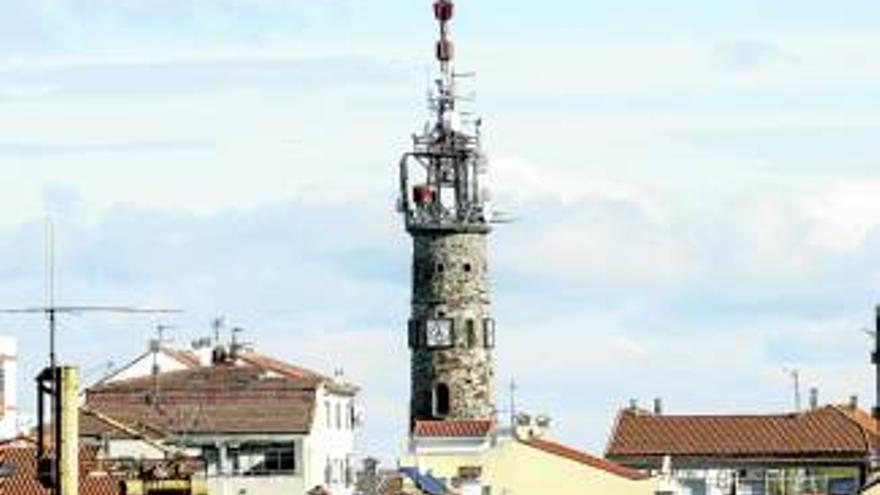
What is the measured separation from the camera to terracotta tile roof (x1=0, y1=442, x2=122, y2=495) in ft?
325

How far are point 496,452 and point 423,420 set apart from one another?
2657 centimetres

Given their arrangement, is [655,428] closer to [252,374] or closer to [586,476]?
[586,476]

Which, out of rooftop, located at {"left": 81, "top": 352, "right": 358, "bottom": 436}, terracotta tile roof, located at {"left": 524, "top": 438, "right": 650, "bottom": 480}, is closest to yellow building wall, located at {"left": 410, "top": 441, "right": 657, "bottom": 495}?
terracotta tile roof, located at {"left": 524, "top": 438, "right": 650, "bottom": 480}

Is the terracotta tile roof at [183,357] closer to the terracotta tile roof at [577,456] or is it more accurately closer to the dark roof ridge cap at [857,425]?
the terracotta tile roof at [577,456]

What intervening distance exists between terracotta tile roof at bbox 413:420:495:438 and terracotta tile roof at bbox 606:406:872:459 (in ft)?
75.8

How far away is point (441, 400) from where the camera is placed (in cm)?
18138

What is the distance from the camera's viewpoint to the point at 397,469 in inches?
5842

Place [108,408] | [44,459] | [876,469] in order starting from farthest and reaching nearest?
[876,469]
[108,408]
[44,459]

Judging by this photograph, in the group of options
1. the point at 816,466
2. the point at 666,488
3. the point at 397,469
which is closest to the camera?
the point at 397,469

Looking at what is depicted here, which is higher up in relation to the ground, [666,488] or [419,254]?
[419,254]

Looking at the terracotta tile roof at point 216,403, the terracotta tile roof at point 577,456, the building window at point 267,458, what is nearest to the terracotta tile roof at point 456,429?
the terracotta tile roof at point 577,456

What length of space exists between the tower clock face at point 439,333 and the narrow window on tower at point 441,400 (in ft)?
7.07

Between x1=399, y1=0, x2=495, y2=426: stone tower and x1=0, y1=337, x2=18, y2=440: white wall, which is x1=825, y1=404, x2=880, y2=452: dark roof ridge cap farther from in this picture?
x1=0, y1=337, x2=18, y2=440: white wall

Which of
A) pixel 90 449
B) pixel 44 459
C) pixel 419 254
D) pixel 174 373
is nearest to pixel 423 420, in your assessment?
pixel 419 254
